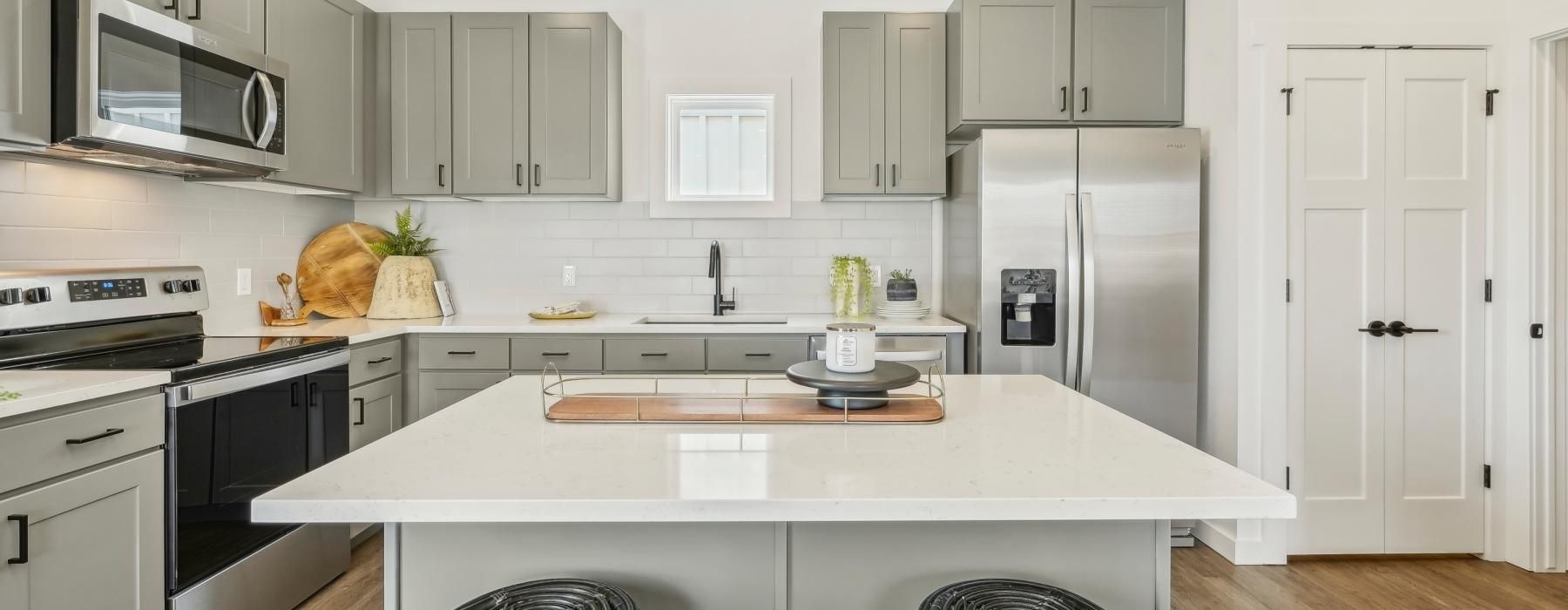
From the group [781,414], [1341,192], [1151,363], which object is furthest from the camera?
[1151,363]

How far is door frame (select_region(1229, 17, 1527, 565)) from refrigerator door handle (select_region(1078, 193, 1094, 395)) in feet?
Answer: 1.73

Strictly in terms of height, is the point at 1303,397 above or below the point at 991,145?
below

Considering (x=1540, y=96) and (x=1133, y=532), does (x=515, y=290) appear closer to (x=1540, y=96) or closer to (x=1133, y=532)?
(x=1133, y=532)

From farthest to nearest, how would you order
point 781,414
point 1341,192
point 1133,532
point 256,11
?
point 1341,192 < point 256,11 < point 781,414 < point 1133,532

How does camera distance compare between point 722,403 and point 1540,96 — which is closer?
point 722,403

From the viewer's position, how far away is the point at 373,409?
3146 mm

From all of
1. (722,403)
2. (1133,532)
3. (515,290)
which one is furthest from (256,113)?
(1133,532)

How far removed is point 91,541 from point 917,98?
10.6 feet

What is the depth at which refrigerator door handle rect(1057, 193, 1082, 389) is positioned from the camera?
10.3 feet

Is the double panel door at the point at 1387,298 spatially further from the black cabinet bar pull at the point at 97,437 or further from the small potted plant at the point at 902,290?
the black cabinet bar pull at the point at 97,437

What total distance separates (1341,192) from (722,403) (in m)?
2.68

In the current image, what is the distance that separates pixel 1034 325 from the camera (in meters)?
3.23

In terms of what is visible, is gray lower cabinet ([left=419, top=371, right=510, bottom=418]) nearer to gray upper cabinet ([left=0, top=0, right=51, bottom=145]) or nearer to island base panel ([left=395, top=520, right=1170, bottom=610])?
gray upper cabinet ([left=0, top=0, right=51, bottom=145])

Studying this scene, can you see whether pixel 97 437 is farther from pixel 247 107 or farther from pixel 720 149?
pixel 720 149
